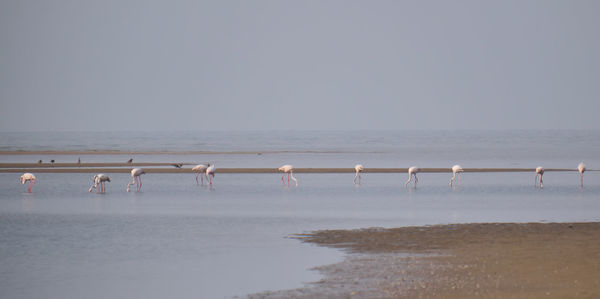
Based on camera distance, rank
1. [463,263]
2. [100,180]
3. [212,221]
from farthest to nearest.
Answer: [100,180], [212,221], [463,263]

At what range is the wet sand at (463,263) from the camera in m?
12.3

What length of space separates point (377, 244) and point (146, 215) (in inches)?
368

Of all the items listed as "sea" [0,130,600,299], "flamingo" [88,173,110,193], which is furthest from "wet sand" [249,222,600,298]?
"flamingo" [88,173,110,193]

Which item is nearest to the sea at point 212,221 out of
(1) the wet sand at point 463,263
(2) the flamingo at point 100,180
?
(2) the flamingo at point 100,180

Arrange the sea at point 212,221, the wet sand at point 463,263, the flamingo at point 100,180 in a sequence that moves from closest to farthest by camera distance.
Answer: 1. the wet sand at point 463,263
2. the sea at point 212,221
3. the flamingo at point 100,180

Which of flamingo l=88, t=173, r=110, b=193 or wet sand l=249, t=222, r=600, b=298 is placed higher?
flamingo l=88, t=173, r=110, b=193

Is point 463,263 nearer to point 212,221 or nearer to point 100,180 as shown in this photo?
point 212,221

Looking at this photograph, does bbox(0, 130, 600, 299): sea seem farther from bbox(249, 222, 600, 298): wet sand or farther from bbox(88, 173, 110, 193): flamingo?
bbox(249, 222, 600, 298): wet sand

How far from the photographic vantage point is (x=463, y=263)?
14.7m

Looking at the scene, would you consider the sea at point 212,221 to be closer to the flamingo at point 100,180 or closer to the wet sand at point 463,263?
the flamingo at point 100,180

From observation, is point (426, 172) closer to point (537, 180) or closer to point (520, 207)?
point (537, 180)

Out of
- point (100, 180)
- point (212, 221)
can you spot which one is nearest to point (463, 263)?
point (212, 221)

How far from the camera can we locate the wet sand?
12.3 metres

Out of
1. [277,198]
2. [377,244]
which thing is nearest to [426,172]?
[277,198]
